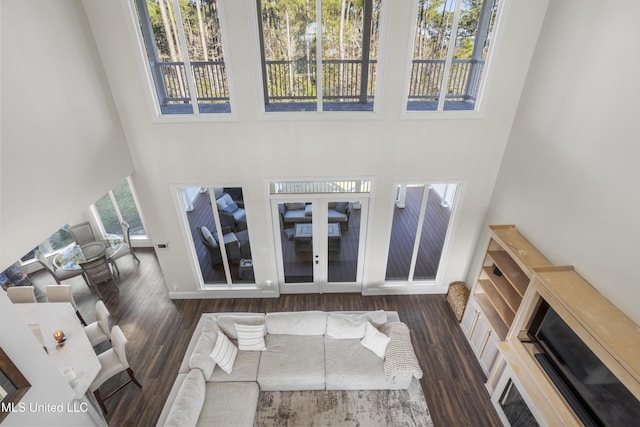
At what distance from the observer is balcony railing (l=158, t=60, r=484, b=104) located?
4.32 metres

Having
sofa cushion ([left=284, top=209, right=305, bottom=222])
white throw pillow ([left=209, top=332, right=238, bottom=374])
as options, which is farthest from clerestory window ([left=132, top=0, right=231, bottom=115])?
white throw pillow ([left=209, top=332, right=238, bottom=374])

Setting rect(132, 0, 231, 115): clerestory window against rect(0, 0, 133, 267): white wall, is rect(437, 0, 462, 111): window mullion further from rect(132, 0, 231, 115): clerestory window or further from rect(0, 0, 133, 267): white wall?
rect(0, 0, 133, 267): white wall

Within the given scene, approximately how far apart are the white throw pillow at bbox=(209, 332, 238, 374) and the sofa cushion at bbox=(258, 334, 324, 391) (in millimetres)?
413

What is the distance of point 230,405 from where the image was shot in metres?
3.77

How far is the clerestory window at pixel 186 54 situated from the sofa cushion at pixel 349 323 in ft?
11.7

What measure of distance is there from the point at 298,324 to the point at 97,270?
4335 millimetres

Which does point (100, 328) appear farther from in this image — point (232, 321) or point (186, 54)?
point (186, 54)

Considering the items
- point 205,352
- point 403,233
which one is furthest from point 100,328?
point 403,233

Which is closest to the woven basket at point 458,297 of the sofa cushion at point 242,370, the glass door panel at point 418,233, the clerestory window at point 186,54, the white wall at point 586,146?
the glass door panel at point 418,233

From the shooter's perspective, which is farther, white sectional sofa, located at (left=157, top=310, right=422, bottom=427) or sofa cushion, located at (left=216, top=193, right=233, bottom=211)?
→ sofa cushion, located at (left=216, top=193, right=233, bottom=211)

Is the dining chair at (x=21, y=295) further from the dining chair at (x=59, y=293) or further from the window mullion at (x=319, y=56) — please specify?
the window mullion at (x=319, y=56)

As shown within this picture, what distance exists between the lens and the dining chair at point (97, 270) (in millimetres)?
5793

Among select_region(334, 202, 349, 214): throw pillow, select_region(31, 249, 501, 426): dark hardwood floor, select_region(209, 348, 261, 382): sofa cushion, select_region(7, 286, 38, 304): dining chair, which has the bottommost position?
select_region(31, 249, 501, 426): dark hardwood floor

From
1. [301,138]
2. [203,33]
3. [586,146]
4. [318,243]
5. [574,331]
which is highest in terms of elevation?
[203,33]
